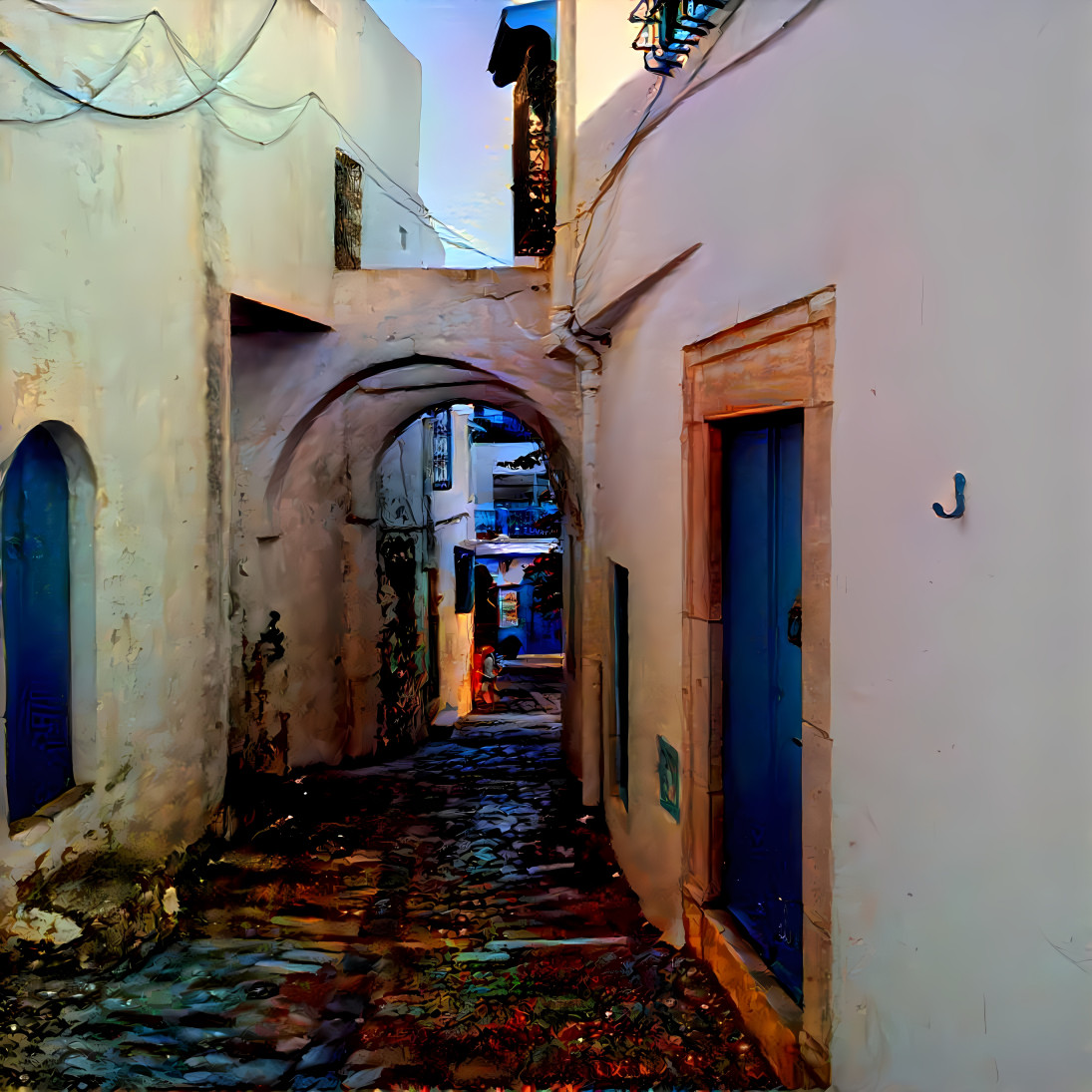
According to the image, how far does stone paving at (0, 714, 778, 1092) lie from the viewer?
3.13m

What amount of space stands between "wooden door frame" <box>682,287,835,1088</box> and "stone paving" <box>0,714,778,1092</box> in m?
0.23

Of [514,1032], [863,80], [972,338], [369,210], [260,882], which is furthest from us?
[369,210]

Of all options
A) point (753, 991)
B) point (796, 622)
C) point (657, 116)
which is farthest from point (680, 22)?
point (753, 991)

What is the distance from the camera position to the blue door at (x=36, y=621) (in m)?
4.11

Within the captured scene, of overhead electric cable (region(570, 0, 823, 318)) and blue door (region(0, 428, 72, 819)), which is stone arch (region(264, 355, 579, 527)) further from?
blue door (region(0, 428, 72, 819))

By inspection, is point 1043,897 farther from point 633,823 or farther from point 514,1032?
point 633,823

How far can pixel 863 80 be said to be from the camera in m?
2.30

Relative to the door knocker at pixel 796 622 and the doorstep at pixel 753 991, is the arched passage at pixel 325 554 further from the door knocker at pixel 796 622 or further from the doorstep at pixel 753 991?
the door knocker at pixel 796 622

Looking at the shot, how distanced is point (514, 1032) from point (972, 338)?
3.01m

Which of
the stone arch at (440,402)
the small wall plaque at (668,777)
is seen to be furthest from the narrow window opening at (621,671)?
the stone arch at (440,402)

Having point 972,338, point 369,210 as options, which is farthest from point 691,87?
point 369,210

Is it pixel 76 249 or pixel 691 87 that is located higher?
pixel 691 87

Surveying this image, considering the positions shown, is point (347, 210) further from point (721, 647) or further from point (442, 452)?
point (442, 452)

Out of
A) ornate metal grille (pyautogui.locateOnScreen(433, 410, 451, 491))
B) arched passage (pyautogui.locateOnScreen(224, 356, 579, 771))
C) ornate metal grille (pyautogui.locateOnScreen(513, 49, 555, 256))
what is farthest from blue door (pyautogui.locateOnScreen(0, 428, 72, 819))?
ornate metal grille (pyautogui.locateOnScreen(433, 410, 451, 491))
